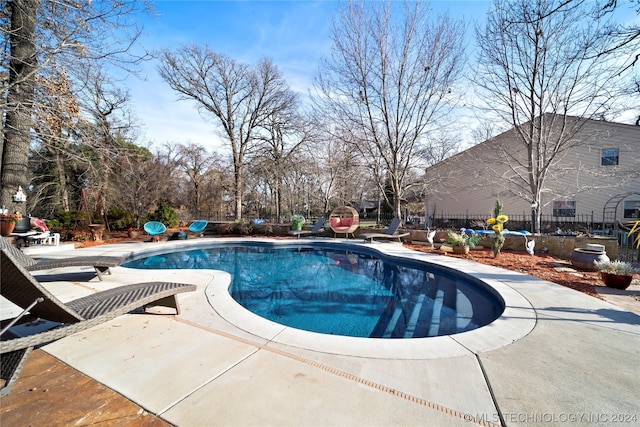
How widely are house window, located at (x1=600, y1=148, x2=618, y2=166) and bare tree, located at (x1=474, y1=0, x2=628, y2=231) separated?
5.87m

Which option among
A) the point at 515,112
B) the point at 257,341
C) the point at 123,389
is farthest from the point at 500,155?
the point at 123,389

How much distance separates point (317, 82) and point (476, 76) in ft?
23.3

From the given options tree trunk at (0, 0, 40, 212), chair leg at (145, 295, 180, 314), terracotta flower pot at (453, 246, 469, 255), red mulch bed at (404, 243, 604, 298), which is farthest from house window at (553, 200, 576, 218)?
tree trunk at (0, 0, 40, 212)

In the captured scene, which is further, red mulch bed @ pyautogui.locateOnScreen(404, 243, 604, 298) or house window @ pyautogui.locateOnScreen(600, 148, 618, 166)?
house window @ pyautogui.locateOnScreen(600, 148, 618, 166)

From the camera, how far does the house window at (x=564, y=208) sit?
15633mm

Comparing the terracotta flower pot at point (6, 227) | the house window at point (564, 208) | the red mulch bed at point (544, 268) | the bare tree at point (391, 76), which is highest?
the bare tree at point (391, 76)

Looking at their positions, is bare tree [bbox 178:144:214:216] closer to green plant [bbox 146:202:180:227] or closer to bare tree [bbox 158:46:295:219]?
bare tree [bbox 158:46:295:219]

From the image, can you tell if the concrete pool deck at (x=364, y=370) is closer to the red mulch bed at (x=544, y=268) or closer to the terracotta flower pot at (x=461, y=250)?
the red mulch bed at (x=544, y=268)

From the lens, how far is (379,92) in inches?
498

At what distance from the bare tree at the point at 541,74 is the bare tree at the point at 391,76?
1480 millimetres

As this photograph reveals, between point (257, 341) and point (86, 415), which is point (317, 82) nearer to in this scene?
point (257, 341)

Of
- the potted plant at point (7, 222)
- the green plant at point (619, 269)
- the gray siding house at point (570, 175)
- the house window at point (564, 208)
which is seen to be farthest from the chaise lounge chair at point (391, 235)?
the house window at point (564, 208)

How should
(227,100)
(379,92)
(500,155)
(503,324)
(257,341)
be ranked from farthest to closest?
(227,100), (500,155), (379,92), (503,324), (257,341)

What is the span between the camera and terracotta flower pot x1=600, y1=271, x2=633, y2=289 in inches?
188
